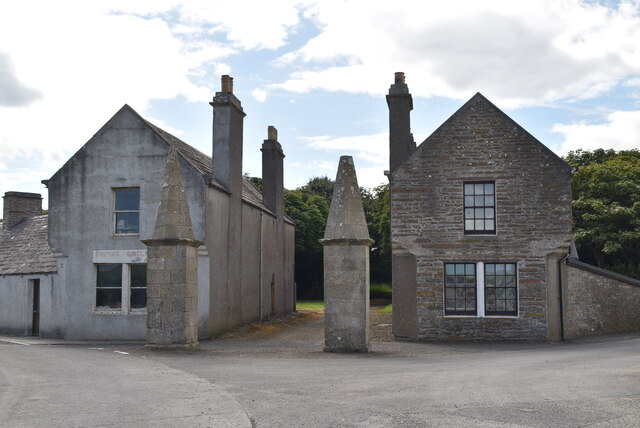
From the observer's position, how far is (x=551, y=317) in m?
21.3

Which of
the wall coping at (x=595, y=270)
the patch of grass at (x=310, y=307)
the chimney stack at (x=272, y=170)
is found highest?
the chimney stack at (x=272, y=170)

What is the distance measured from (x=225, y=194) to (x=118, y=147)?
14.1 feet

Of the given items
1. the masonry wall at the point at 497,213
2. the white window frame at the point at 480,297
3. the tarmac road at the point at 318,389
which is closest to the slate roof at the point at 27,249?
the tarmac road at the point at 318,389

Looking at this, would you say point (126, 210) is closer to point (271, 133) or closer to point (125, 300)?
point (125, 300)

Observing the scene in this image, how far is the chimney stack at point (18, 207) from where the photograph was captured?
107 feet

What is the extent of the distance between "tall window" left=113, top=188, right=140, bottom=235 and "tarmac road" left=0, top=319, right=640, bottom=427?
847cm

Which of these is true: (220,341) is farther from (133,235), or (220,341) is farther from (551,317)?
(551,317)

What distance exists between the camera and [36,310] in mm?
27578

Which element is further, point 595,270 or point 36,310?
point 36,310

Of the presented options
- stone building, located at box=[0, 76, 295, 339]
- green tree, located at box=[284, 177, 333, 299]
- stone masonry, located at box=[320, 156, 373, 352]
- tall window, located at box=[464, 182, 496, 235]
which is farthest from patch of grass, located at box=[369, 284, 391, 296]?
stone masonry, located at box=[320, 156, 373, 352]

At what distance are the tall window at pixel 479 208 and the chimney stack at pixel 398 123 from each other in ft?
8.70

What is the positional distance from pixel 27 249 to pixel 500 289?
67.0 ft

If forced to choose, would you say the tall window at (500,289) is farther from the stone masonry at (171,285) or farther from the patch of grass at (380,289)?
the patch of grass at (380,289)

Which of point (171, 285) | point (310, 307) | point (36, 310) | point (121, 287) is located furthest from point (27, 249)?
point (310, 307)
